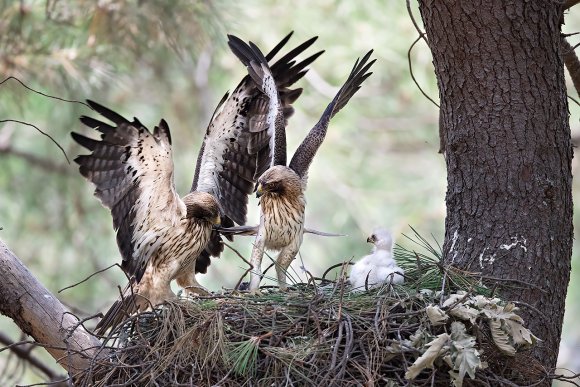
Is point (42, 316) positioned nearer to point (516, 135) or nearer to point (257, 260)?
point (257, 260)

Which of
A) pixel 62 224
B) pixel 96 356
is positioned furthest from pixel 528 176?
pixel 62 224

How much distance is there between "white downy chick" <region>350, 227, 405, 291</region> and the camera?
4.16 m

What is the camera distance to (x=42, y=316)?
391cm

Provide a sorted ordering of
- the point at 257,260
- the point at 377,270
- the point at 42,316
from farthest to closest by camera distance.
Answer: the point at 257,260 < the point at 377,270 < the point at 42,316

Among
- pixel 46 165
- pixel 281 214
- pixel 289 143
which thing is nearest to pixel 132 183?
pixel 281 214

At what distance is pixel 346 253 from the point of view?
39.6ft

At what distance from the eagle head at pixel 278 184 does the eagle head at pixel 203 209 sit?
39cm

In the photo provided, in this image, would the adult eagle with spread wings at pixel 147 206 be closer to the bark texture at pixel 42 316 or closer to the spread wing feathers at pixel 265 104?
Answer: the spread wing feathers at pixel 265 104

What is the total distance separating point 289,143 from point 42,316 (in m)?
6.51

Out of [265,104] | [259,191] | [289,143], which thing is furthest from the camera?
[289,143]

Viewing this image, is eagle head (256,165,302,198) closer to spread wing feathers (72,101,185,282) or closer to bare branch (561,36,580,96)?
spread wing feathers (72,101,185,282)

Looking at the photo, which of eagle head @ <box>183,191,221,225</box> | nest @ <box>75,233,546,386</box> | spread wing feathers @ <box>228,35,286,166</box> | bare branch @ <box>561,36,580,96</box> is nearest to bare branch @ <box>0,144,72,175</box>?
spread wing feathers @ <box>228,35,286,166</box>

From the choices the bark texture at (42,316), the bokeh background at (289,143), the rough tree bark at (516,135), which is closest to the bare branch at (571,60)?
the rough tree bark at (516,135)

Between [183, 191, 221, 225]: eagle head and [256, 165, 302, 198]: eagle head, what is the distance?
39cm
